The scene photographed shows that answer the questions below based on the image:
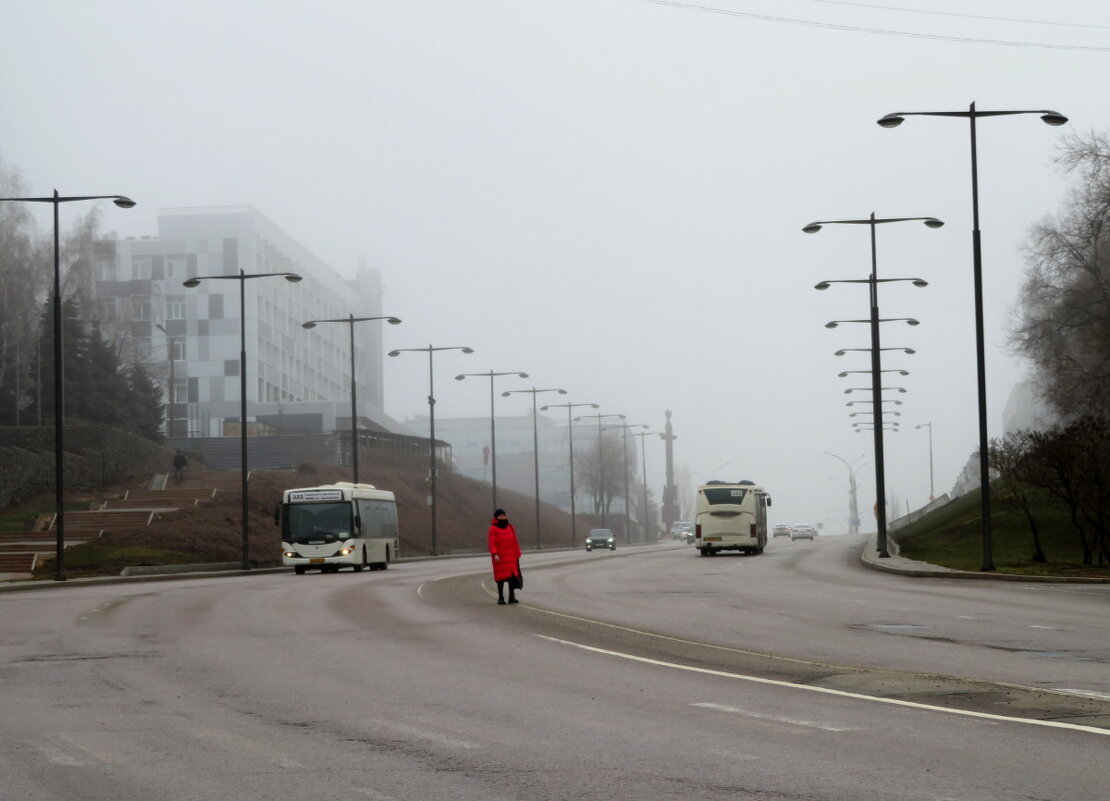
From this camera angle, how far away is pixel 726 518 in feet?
209

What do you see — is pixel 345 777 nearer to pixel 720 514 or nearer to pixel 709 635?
pixel 709 635

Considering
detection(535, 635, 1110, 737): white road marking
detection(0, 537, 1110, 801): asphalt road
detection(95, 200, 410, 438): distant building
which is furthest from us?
detection(95, 200, 410, 438): distant building

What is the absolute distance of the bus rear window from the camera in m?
63.8

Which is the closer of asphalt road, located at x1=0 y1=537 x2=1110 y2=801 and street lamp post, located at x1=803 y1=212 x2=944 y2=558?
asphalt road, located at x1=0 y1=537 x2=1110 y2=801

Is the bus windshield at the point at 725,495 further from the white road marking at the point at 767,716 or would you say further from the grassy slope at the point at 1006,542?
the white road marking at the point at 767,716

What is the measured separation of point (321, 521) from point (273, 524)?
1927 centimetres

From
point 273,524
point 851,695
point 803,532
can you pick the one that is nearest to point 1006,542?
point 273,524

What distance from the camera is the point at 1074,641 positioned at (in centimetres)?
1769

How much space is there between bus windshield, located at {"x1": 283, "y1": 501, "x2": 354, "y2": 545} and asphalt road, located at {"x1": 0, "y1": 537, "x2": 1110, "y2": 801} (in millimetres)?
25563

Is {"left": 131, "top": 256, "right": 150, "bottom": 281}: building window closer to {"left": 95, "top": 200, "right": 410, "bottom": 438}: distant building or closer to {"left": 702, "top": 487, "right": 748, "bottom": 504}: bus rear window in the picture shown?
{"left": 95, "top": 200, "right": 410, "bottom": 438}: distant building

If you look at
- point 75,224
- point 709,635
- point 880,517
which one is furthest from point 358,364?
point 709,635

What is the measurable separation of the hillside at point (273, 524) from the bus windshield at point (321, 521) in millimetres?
5099

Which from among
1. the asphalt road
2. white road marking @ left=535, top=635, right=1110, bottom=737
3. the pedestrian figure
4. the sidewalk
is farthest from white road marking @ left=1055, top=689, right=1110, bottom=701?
the pedestrian figure

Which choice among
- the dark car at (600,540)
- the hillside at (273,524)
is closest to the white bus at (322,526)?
the hillside at (273,524)
